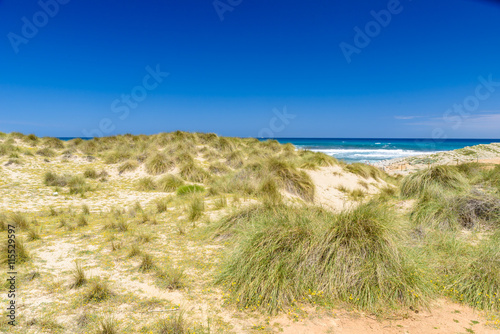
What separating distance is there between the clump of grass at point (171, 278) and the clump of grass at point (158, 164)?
30.9 feet

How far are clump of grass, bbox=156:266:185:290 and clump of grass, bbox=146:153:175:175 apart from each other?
9.41 m

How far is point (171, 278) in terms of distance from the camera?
3768 millimetres

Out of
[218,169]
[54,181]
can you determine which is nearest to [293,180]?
[218,169]

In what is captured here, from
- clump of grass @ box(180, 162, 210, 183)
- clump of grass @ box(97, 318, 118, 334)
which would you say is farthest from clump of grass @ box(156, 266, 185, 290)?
clump of grass @ box(180, 162, 210, 183)

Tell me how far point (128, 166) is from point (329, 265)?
12.2 meters

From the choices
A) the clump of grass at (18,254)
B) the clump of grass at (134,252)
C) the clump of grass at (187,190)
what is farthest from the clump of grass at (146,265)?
the clump of grass at (187,190)

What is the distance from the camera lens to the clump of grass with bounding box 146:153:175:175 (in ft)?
42.3

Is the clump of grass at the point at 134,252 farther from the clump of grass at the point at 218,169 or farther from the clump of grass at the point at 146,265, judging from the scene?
the clump of grass at the point at 218,169

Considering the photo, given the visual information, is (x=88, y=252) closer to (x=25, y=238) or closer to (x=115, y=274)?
Answer: (x=115, y=274)

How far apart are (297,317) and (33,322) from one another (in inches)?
115

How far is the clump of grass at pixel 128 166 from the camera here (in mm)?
13242

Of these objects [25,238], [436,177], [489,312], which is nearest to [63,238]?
[25,238]

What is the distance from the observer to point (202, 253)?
4.81 m

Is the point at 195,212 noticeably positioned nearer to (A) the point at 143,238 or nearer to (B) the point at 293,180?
(A) the point at 143,238
